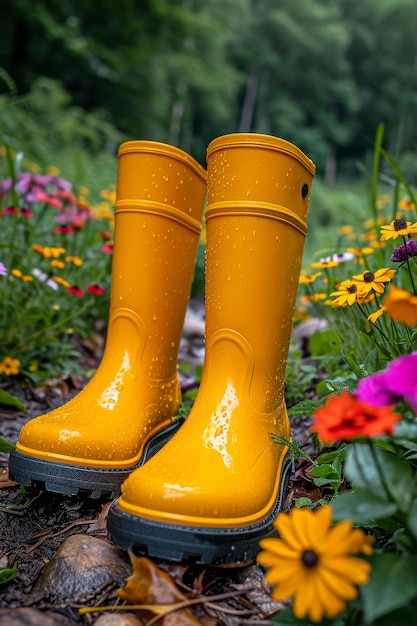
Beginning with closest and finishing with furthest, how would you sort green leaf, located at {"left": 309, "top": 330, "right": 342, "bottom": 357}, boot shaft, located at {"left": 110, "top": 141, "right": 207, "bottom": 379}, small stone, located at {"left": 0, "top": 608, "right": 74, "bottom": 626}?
small stone, located at {"left": 0, "top": 608, "right": 74, "bottom": 626}
boot shaft, located at {"left": 110, "top": 141, "right": 207, "bottom": 379}
green leaf, located at {"left": 309, "top": 330, "right": 342, "bottom": 357}

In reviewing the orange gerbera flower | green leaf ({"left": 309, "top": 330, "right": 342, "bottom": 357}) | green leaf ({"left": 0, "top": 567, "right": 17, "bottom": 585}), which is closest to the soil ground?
green leaf ({"left": 0, "top": 567, "right": 17, "bottom": 585})

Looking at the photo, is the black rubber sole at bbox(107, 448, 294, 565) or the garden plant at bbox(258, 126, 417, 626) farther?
the black rubber sole at bbox(107, 448, 294, 565)

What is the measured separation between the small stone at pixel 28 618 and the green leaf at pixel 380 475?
374 millimetres

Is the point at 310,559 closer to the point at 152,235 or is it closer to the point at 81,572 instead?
the point at 81,572

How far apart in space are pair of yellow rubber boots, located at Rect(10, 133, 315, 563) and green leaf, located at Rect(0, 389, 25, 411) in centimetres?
36

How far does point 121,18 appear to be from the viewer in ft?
30.6

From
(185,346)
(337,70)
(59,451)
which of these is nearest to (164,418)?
(59,451)

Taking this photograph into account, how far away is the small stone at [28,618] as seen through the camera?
24.1 inches

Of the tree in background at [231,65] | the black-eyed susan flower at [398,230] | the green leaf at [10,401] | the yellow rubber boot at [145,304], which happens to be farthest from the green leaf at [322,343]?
the tree in background at [231,65]

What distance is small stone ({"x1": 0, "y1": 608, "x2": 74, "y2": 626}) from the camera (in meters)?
0.61

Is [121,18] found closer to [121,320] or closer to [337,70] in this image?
[121,320]

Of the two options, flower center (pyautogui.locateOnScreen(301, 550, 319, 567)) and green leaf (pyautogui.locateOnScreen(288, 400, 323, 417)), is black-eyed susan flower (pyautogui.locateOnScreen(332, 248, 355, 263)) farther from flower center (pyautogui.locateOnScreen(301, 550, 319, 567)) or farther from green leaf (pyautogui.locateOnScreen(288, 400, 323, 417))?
flower center (pyautogui.locateOnScreen(301, 550, 319, 567))

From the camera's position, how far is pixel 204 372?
979mm

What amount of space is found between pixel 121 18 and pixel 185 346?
8834mm
